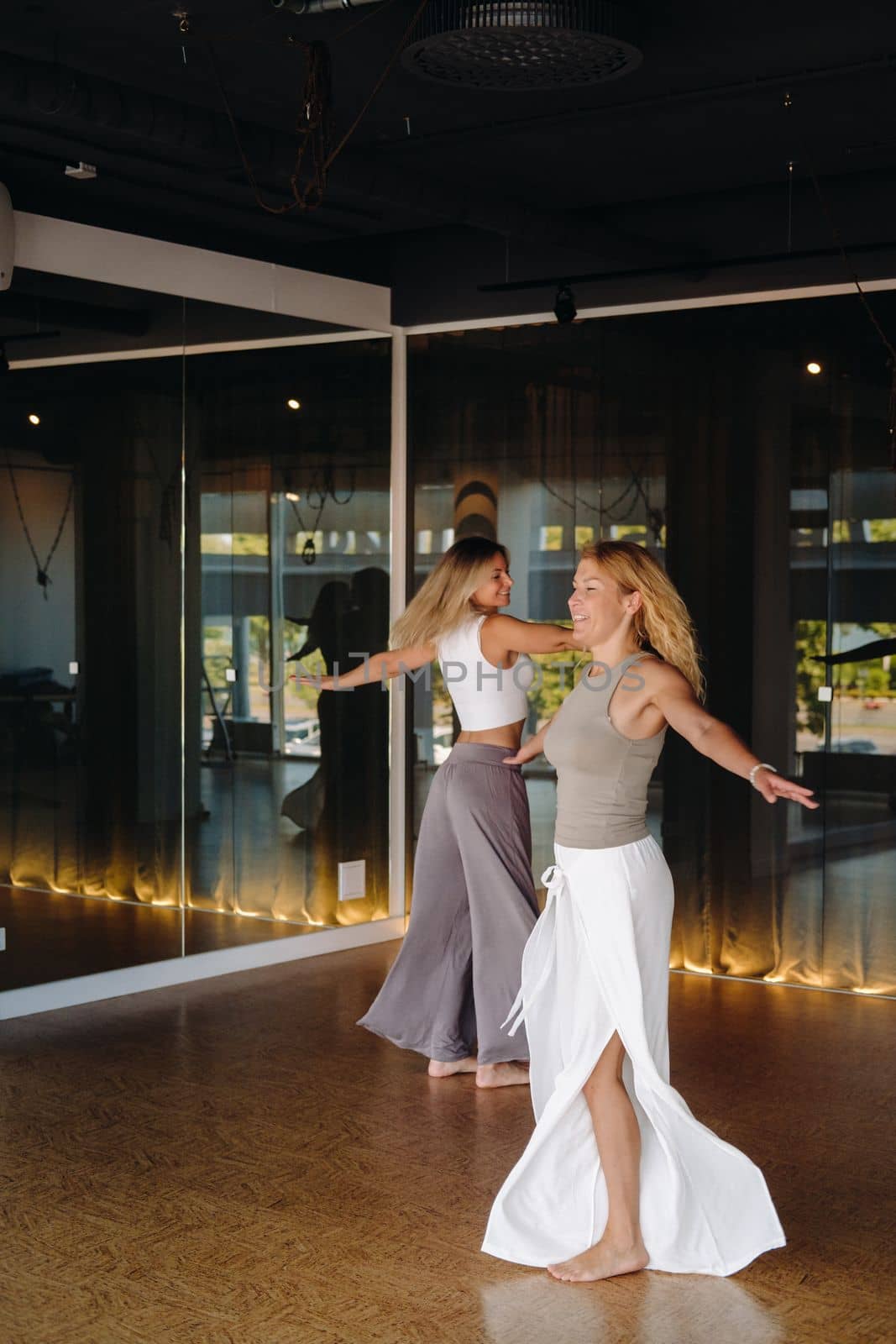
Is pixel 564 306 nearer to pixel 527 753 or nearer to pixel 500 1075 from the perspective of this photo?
pixel 527 753

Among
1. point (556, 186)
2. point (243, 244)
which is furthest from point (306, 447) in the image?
point (556, 186)

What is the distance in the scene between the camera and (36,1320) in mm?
3277

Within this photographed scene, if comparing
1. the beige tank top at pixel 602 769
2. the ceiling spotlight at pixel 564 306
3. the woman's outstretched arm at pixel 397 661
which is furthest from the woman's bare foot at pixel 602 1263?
the ceiling spotlight at pixel 564 306

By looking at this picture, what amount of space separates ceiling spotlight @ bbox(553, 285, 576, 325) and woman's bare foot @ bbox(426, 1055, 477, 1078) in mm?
3071

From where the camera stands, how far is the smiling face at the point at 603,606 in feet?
11.8

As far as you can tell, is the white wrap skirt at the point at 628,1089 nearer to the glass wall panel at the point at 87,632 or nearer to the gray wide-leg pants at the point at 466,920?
the gray wide-leg pants at the point at 466,920

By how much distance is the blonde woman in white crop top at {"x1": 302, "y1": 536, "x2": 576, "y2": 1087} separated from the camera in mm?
5023

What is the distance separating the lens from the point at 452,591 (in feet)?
16.6

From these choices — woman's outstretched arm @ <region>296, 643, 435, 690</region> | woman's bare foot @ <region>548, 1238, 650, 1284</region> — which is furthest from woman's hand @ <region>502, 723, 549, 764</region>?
woman's bare foot @ <region>548, 1238, 650, 1284</region>

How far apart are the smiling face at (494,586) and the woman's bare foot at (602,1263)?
7.04ft

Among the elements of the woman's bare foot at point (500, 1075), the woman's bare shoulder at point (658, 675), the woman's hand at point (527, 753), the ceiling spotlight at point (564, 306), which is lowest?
the woman's bare foot at point (500, 1075)

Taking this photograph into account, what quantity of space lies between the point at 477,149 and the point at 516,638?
80.6 inches

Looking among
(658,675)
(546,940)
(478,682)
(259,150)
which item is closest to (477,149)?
(259,150)

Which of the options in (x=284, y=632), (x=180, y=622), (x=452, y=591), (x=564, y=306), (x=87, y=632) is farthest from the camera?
(x=284, y=632)
